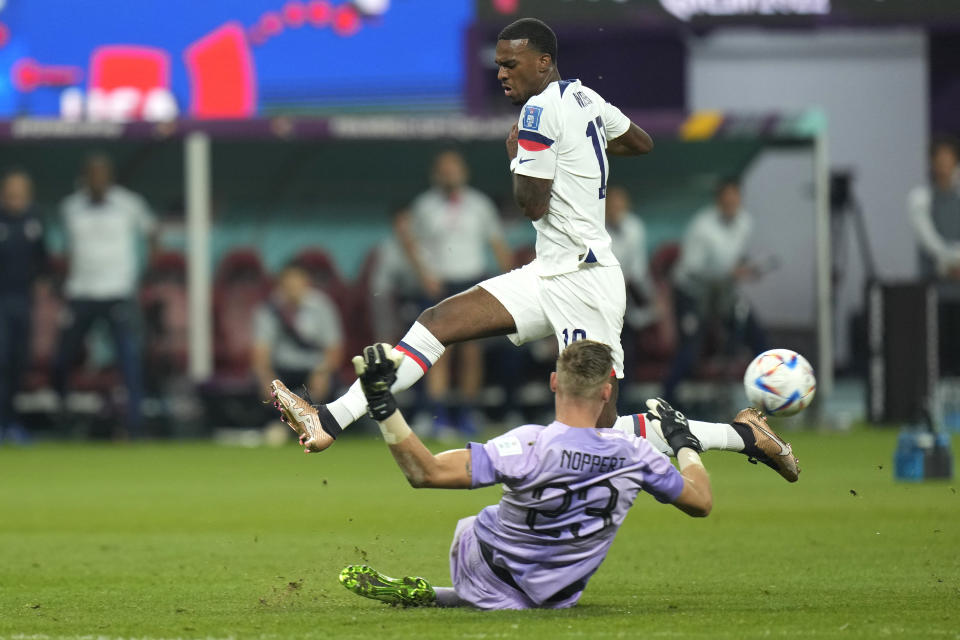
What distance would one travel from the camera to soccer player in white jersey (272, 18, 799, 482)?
24.6 feet

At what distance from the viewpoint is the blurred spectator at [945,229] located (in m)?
16.8

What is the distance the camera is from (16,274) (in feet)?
53.4

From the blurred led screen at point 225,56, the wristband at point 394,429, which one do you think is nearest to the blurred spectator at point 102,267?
the blurred led screen at point 225,56

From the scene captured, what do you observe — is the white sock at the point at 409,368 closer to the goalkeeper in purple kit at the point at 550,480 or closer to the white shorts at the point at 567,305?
the white shorts at the point at 567,305

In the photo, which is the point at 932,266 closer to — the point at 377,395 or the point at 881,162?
the point at 881,162

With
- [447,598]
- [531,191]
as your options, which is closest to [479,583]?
A: [447,598]

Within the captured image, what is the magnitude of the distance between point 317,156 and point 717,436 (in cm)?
1254

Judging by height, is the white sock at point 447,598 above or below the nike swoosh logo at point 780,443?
below

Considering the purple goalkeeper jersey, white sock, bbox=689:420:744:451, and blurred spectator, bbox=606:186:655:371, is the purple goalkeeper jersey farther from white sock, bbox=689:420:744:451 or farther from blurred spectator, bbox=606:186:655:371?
blurred spectator, bbox=606:186:655:371

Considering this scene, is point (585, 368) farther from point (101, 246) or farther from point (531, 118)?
point (101, 246)

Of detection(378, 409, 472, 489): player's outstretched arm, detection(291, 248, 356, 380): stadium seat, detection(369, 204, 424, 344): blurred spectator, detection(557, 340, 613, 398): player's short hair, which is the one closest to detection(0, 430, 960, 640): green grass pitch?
detection(378, 409, 472, 489): player's outstretched arm

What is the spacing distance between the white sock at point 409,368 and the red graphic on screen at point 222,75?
11.0 metres

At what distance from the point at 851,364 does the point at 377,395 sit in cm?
1661

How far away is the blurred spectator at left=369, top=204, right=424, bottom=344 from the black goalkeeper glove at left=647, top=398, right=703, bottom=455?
1020cm
